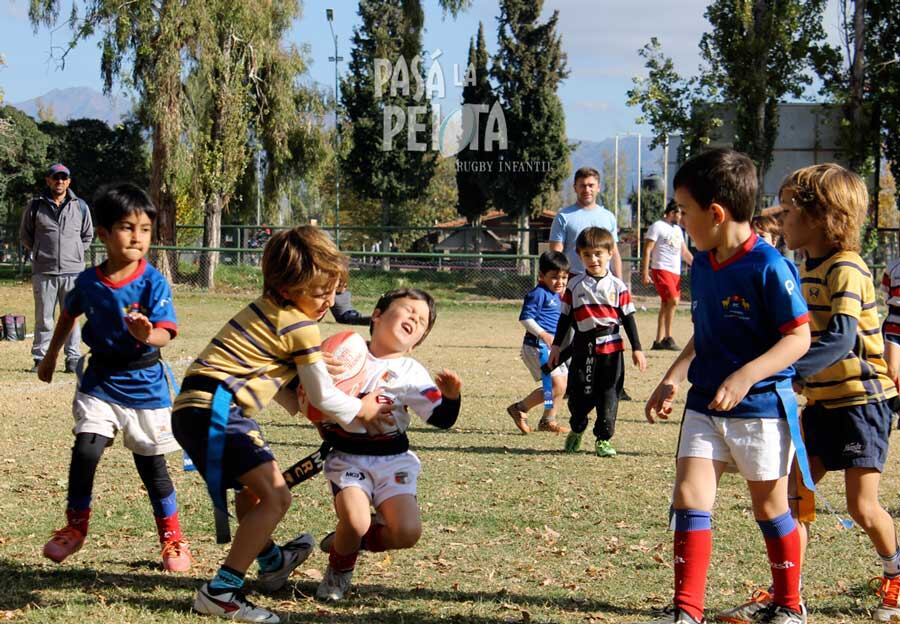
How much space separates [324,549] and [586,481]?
2.86 metres

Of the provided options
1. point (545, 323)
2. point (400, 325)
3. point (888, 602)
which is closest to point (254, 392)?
point (400, 325)

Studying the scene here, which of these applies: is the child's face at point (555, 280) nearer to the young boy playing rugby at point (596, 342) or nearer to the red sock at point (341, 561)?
the young boy playing rugby at point (596, 342)

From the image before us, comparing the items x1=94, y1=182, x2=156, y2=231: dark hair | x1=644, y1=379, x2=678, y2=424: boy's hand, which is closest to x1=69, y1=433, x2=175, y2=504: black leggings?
x1=94, y1=182, x2=156, y2=231: dark hair

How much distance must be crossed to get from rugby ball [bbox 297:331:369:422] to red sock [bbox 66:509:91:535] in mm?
1181

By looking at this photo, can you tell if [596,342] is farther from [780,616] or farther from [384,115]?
[384,115]

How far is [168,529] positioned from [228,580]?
0.93 metres

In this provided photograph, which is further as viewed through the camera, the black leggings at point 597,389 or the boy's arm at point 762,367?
the black leggings at point 597,389

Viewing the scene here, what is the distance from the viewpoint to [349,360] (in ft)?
14.8

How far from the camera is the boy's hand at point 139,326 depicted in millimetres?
4680

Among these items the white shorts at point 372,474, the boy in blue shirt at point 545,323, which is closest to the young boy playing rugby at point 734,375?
the white shorts at point 372,474

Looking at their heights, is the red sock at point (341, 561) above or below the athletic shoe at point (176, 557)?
above

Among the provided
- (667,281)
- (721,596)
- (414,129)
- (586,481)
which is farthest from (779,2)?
(721,596)

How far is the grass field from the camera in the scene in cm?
445

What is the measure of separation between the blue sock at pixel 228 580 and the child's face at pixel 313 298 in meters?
1.00
